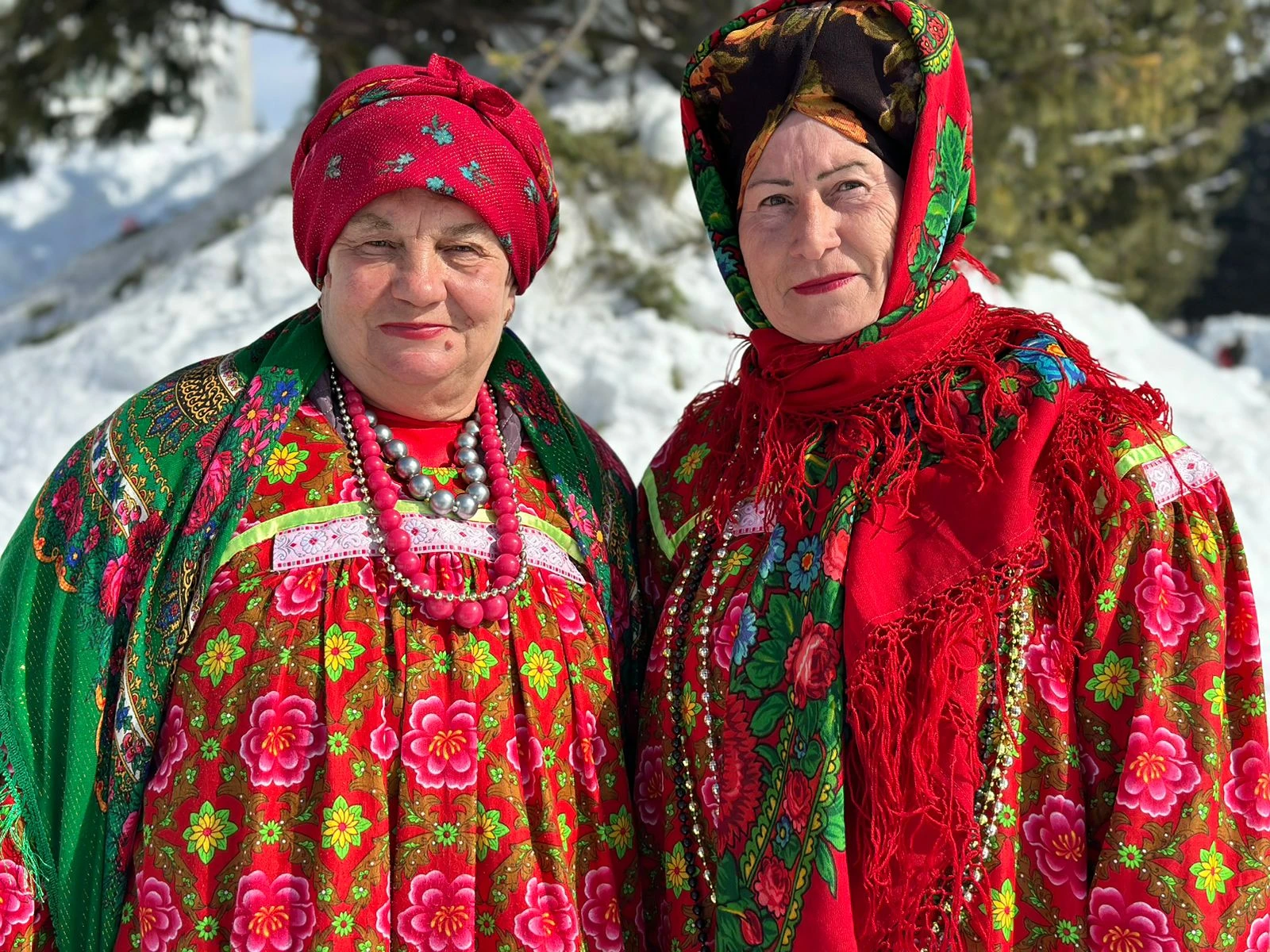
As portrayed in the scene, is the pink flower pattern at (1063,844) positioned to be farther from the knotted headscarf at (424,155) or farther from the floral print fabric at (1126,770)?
the knotted headscarf at (424,155)

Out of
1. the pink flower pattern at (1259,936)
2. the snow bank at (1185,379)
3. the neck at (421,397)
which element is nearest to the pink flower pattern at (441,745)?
the neck at (421,397)

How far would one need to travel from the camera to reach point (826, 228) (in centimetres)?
201

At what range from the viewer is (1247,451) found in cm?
547

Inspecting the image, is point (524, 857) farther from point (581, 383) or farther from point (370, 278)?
point (581, 383)

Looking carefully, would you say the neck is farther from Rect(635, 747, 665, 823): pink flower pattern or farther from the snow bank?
the snow bank

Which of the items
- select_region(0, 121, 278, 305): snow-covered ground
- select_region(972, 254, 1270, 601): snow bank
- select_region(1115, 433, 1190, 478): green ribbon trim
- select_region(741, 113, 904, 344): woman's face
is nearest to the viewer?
select_region(1115, 433, 1190, 478): green ribbon trim

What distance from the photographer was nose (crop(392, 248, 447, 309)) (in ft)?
6.79

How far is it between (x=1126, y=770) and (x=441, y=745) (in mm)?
1002

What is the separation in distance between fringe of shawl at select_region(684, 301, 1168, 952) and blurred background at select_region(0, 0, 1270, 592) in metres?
2.79

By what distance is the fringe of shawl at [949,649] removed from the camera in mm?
1878

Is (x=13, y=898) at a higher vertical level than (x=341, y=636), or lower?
lower

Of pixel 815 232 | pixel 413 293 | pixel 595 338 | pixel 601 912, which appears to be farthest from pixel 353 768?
pixel 595 338

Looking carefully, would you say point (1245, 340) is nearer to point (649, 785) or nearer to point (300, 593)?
point (649, 785)

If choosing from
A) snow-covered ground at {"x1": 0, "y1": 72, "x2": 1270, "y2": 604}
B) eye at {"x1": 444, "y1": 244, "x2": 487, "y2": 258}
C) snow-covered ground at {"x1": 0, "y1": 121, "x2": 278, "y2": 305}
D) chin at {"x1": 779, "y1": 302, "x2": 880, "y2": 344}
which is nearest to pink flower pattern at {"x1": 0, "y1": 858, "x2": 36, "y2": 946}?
eye at {"x1": 444, "y1": 244, "x2": 487, "y2": 258}
